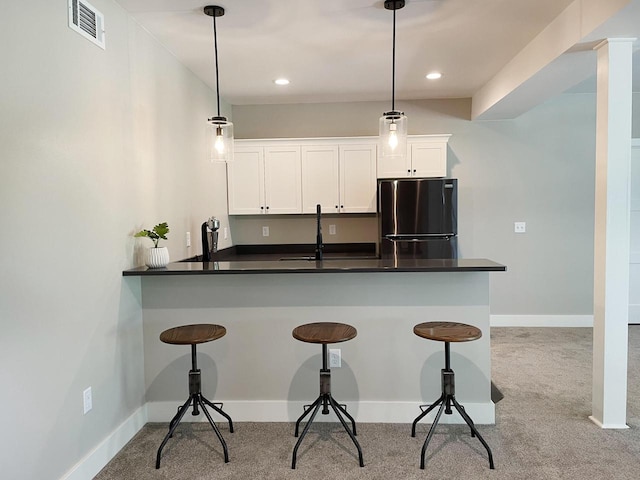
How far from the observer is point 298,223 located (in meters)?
5.21

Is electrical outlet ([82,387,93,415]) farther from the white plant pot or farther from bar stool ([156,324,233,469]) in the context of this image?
the white plant pot

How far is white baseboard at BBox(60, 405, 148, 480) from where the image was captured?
218cm

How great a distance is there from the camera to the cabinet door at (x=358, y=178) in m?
4.81

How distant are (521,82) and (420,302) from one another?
198cm

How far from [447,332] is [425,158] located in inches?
107

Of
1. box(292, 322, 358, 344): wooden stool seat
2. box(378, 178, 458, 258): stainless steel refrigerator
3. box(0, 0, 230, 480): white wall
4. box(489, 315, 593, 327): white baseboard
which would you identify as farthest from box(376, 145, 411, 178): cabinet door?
box(292, 322, 358, 344): wooden stool seat

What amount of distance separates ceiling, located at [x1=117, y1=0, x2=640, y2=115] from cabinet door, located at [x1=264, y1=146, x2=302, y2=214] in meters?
0.67

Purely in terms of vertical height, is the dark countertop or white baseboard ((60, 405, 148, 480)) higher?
the dark countertop

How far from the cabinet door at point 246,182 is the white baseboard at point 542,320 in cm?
298

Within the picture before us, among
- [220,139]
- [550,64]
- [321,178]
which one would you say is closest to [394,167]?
[321,178]

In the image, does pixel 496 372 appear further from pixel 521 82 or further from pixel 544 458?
pixel 521 82

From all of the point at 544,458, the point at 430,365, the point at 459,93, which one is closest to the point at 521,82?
the point at 459,93

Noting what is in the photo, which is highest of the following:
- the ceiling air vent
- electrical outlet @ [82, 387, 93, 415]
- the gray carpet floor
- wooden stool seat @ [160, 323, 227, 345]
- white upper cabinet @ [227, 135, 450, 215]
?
the ceiling air vent

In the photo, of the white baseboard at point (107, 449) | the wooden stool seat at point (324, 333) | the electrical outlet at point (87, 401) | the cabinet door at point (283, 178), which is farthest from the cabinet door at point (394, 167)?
the electrical outlet at point (87, 401)
